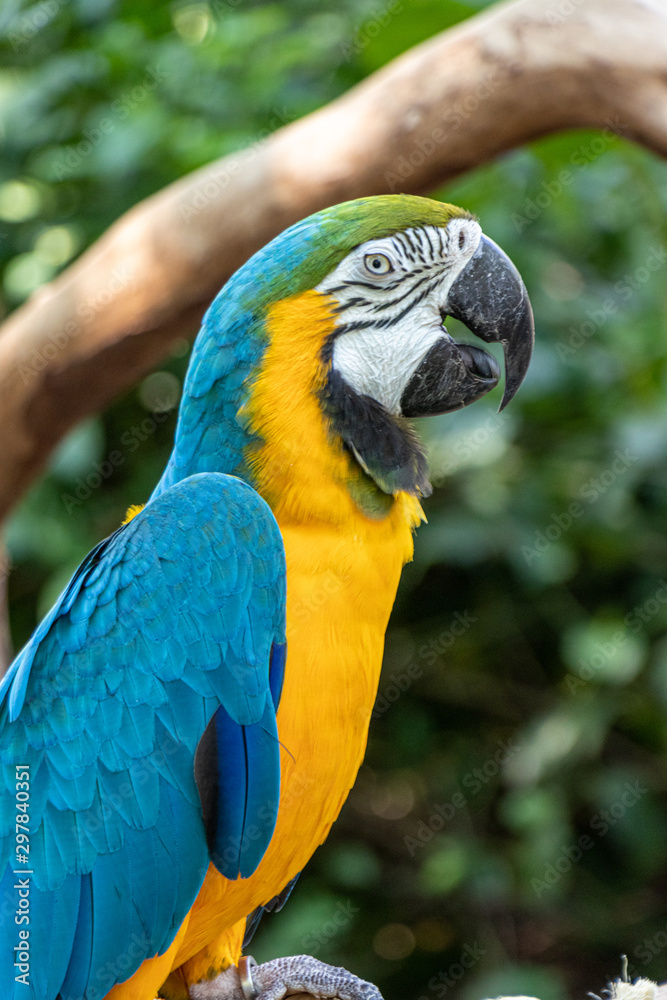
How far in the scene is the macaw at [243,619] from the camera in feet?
3.71

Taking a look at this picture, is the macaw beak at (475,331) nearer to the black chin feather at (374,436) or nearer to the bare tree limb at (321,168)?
the black chin feather at (374,436)

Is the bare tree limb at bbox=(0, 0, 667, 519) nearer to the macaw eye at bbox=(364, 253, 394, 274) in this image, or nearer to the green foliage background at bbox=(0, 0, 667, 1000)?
the green foliage background at bbox=(0, 0, 667, 1000)

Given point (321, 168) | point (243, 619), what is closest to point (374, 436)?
point (243, 619)

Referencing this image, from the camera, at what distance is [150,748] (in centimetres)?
114

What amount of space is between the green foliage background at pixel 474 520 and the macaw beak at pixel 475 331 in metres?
1.11

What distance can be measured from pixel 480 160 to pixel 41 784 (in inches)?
62.5

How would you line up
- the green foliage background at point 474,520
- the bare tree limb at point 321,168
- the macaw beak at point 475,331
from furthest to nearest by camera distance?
the green foliage background at point 474,520 → the bare tree limb at point 321,168 → the macaw beak at point 475,331

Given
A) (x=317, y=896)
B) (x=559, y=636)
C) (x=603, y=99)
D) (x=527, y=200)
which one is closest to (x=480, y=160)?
(x=603, y=99)

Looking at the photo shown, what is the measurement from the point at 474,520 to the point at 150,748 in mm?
1500

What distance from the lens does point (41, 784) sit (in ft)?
3.75

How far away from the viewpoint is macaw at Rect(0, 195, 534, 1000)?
113cm

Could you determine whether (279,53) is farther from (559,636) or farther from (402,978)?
(402,978)

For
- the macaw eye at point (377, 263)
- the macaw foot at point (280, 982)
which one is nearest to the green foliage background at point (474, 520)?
the macaw foot at point (280, 982)

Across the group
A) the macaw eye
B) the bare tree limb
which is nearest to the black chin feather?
the macaw eye
